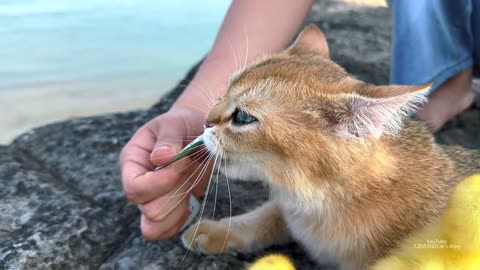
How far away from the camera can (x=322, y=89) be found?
1312 mm


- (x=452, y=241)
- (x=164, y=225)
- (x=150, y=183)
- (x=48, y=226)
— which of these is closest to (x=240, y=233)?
(x=164, y=225)

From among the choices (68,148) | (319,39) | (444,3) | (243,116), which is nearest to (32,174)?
(68,148)

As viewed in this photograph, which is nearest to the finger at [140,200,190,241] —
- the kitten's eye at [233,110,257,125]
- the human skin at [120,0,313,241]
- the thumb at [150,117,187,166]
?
the human skin at [120,0,313,241]

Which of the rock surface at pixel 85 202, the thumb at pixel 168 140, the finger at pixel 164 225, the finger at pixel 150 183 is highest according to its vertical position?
the thumb at pixel 168 140

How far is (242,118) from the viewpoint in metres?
1.34

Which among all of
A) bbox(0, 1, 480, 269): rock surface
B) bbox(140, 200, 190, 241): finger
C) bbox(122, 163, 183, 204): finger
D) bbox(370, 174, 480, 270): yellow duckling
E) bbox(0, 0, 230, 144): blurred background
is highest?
bbox(370, 174, 480, 270): yellow duckling

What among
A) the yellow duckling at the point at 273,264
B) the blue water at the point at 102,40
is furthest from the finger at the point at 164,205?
the blue water at the point at 102,40

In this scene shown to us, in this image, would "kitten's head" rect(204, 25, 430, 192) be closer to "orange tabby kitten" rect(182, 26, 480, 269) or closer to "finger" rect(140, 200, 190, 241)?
"orange tabby kitten" rect(182, 26, 480, 269)

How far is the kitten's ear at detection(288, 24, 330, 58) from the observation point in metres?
1.62

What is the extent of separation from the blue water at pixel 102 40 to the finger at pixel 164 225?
6.41ft

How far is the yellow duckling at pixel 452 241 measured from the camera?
1.00 meters

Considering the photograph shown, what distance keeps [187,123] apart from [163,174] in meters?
0.23

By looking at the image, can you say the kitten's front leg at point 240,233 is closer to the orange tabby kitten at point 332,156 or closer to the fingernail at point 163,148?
the orange tabby kitten at point 332,156

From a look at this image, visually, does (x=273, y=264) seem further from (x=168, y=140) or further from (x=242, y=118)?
(x=168, y=140)
